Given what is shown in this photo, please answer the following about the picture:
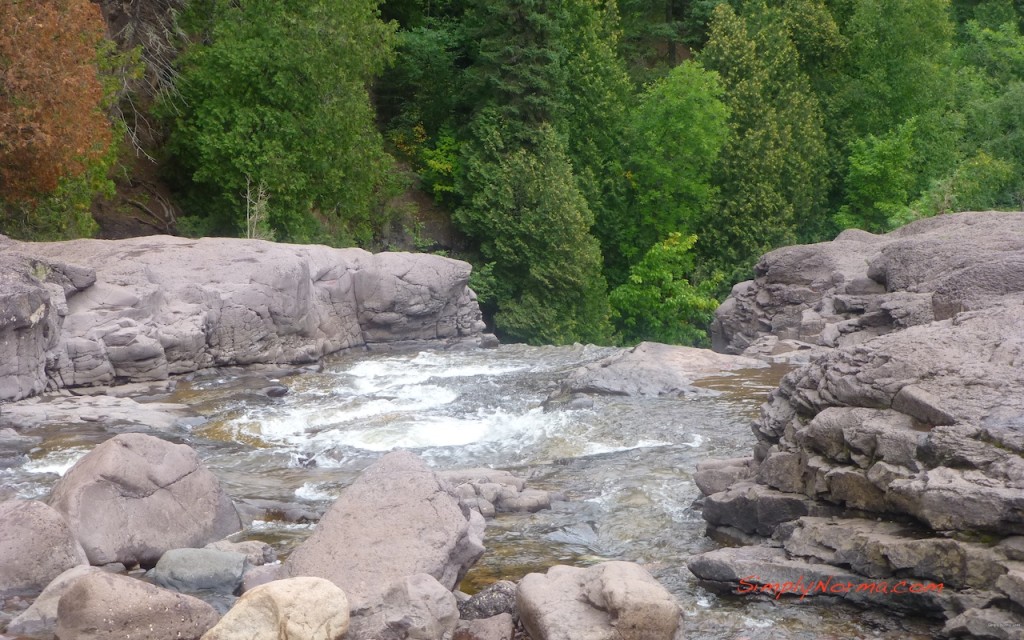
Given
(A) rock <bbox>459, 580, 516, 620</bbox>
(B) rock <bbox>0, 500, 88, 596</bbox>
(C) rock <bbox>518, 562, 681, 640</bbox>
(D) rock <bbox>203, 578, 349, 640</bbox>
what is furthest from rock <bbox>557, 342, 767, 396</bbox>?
(D) rock <bbox>203, 578, 349, 640</bbox>

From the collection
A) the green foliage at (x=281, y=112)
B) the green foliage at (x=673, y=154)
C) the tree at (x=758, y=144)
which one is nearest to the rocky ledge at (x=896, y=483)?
the green foliage at (x=281, y=112)

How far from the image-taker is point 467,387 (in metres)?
16.9

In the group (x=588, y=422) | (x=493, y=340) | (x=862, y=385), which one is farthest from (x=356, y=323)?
(x=862, y=385)

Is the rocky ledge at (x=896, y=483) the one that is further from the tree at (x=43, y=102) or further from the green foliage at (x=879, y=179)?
the green foliage at (x=879, y=179)

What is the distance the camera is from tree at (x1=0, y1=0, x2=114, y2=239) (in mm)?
18812

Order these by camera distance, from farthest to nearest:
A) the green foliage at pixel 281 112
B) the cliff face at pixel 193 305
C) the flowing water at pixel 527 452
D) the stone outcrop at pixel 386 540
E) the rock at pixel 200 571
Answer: the green foliage at pixel 281 112 → the cliff face at pixel 193 305 → the flowing water at pixel 527 452 → the rock at pixel 200 571 → the stone outcrop at pixel 386 540

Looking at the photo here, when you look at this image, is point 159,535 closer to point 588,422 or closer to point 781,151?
point 588,422

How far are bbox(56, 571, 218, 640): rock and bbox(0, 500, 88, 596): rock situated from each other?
109 cm

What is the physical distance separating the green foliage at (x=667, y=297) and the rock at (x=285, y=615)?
27.6 m

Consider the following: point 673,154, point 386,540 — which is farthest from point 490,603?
point 673,154

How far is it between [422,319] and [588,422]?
1003 cm

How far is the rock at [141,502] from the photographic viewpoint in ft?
28.7

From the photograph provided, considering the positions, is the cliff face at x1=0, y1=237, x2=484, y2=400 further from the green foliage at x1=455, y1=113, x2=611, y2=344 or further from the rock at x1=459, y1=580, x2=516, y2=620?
the rock at x1=459, y1=580, x2=516, y2=620

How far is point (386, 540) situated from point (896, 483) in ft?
12.2
